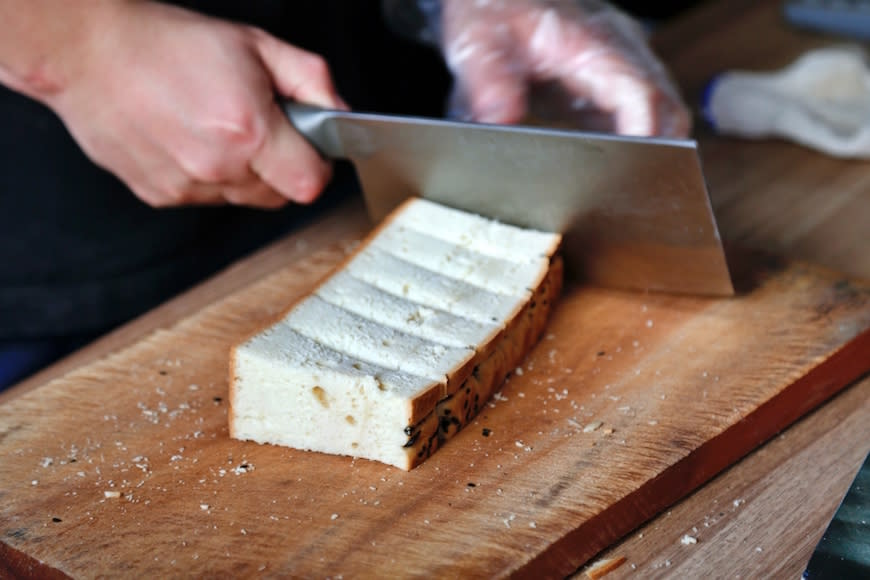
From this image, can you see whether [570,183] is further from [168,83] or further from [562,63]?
[168,83]

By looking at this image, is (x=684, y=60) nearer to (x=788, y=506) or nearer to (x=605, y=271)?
(x=605, y=271)

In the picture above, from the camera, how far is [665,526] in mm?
1744

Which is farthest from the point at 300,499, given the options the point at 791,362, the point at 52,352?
the point at 52,352

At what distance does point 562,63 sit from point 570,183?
50 centimetres

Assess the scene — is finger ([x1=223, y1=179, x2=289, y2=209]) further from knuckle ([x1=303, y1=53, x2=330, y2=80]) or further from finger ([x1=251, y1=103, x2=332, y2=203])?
knuckle ([x1=303, y1=53, x2=330, y2=80])

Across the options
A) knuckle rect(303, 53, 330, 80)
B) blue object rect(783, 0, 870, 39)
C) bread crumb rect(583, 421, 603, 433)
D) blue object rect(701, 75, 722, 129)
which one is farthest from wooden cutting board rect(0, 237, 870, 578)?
blue object rect(783, 0, 870, 39)

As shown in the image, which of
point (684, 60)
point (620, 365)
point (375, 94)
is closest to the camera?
point (620, 365)

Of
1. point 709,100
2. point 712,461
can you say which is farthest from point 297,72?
point 709,100

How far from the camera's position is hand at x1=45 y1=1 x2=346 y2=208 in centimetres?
217

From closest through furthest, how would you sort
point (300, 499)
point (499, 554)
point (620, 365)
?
point (499, 554)
point (300, 499)
point (620, 365)

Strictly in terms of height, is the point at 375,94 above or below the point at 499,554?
above

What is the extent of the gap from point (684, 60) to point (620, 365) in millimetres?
1858

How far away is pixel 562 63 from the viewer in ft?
8.14

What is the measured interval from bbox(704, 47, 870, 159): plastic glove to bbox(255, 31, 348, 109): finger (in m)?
1.34
